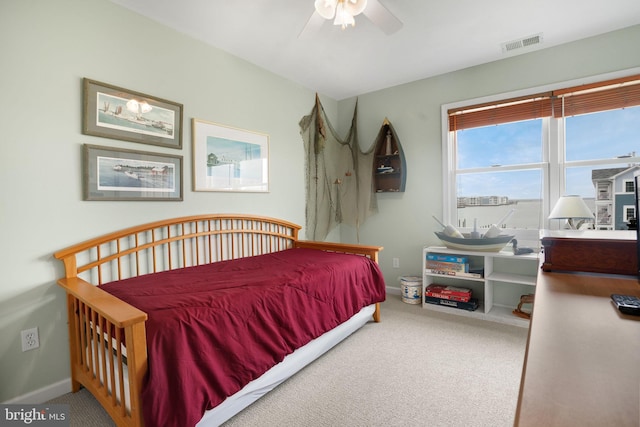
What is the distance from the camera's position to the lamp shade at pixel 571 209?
234 centimetres

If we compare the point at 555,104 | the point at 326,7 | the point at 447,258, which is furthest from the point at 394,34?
the point at 447,258

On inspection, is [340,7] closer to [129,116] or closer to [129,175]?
[129,116]

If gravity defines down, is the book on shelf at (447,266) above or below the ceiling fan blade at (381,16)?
below

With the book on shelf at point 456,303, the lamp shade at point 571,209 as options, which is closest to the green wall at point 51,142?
the book on shelf at point 456,303

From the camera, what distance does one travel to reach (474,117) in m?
3.22

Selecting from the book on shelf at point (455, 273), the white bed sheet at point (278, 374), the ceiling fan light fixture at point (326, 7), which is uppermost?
the ceiling fan light fixture at point (326, 7)

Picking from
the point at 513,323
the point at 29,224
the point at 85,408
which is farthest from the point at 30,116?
the point at 513,323

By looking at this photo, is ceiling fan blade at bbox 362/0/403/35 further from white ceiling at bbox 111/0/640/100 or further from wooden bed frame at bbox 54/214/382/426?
wooden bed frame at bbox 54/214/382/426

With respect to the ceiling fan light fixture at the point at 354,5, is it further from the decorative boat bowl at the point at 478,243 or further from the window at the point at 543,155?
the decorative boat bowl at the point at 478,243

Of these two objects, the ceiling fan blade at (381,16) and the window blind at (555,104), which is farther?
the window blind at (555,104)

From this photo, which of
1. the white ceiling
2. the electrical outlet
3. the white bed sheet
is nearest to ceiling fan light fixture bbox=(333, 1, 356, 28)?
the white ceiling

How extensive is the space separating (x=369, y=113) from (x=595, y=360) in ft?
11.8

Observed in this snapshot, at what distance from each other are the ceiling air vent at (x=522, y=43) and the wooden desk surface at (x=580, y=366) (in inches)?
98.1

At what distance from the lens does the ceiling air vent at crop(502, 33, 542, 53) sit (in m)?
2.61
